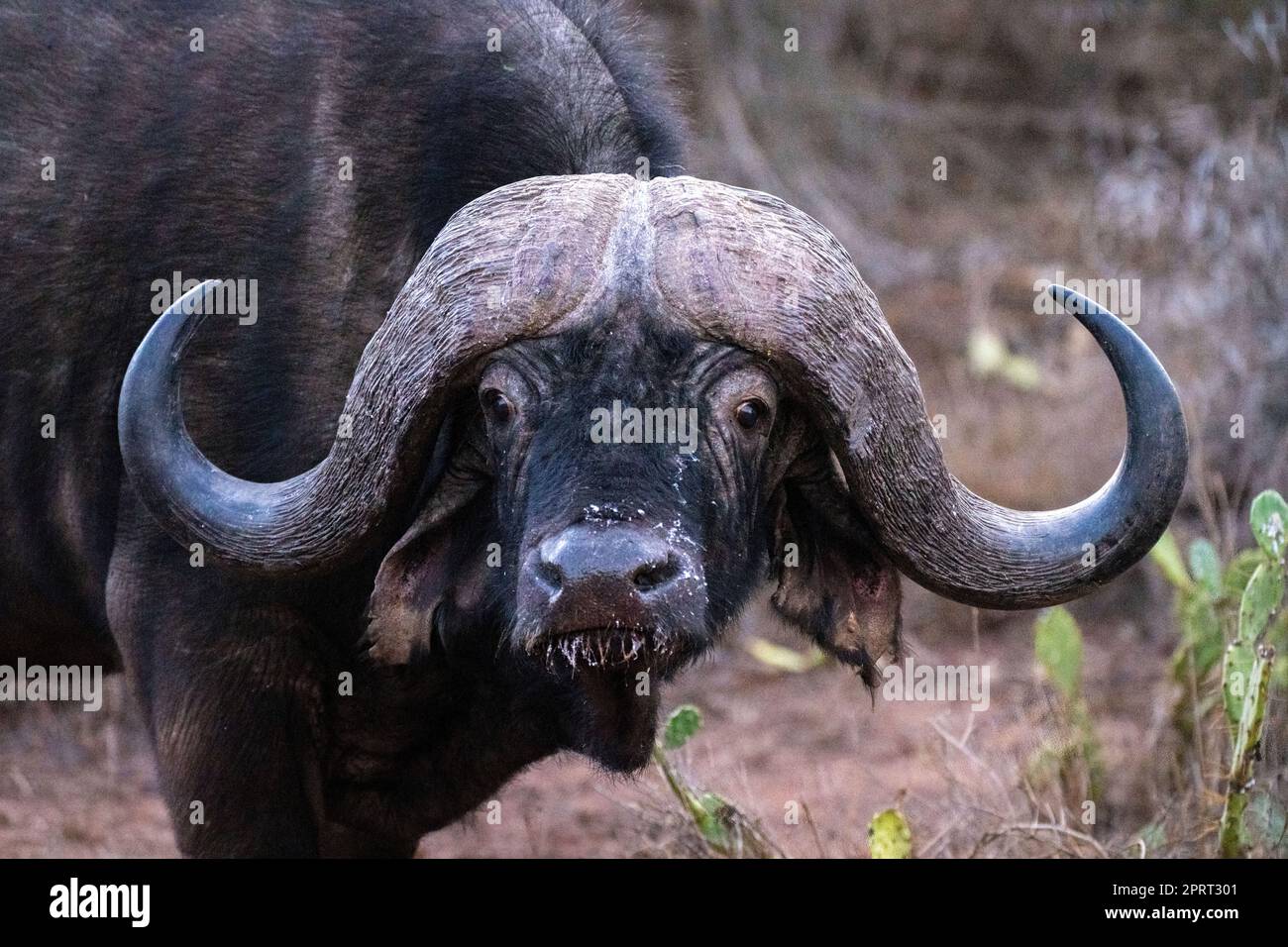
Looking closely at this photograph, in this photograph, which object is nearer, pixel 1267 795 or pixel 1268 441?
pixel 1267 795

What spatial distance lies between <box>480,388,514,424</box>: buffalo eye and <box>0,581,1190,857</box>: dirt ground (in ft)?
5.86

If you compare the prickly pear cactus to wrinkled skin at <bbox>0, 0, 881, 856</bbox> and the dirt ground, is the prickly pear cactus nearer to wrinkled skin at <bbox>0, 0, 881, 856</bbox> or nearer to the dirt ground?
the dirt ground

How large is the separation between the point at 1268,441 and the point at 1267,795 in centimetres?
357

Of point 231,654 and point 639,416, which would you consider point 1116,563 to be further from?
point 231,654

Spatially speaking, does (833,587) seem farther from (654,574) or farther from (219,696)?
(219,696)

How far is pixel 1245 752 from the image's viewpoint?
5762mm

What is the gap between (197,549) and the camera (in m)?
5.18

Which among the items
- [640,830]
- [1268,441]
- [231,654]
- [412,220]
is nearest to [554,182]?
[412,220]

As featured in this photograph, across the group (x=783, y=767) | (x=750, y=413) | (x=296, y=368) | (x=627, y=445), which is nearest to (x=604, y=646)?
(x=627, y=445)

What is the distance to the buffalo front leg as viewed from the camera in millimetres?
5211
